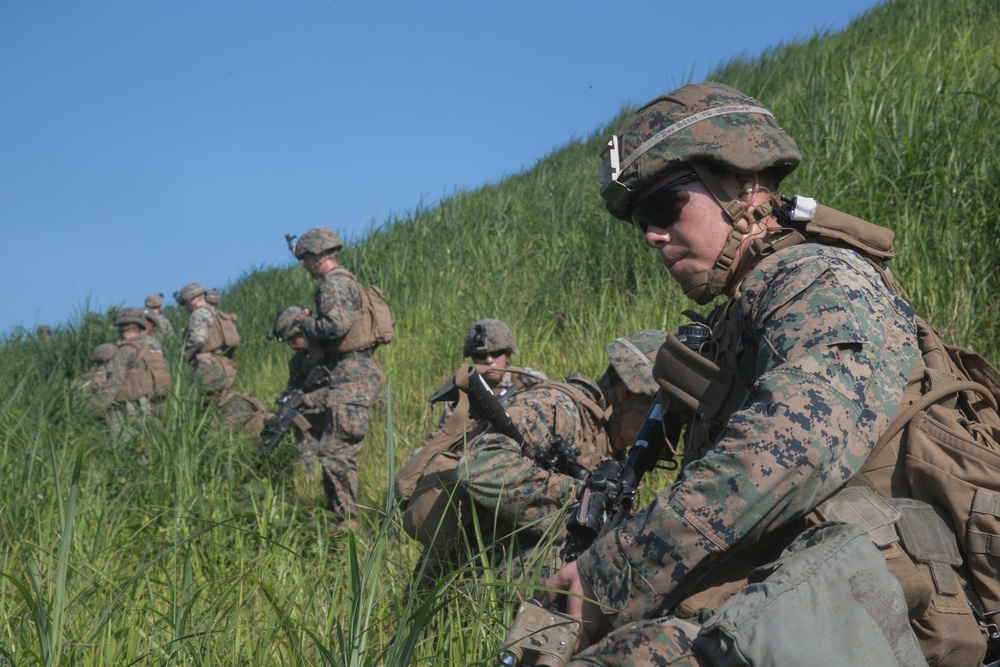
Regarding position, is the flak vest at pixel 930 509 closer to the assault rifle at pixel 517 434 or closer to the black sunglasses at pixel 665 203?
the black sunglasses at pixel 665 203

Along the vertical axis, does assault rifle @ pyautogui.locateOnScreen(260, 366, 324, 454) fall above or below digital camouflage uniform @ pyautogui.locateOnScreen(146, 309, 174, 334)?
below

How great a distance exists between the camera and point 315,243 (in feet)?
25.1

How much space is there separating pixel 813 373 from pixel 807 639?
1.43 ft

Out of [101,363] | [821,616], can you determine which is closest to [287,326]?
[101,363]

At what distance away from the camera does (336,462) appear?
6707 mm

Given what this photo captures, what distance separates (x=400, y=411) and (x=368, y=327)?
0.72 meters

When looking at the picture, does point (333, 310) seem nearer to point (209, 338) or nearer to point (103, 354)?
point (103, 354)

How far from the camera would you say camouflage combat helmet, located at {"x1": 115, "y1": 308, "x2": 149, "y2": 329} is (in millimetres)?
10641

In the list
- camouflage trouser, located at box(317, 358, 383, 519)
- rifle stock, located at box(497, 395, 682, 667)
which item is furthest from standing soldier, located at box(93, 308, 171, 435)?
rifle stock, located at box(497, 395, 682, 667)

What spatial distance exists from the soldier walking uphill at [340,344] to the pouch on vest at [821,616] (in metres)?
5.54

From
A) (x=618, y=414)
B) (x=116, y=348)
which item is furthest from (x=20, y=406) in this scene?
(x=116, y=348)

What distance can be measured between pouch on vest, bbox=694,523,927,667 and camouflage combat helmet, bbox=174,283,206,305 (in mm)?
11711

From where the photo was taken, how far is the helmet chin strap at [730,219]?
6.62 ft

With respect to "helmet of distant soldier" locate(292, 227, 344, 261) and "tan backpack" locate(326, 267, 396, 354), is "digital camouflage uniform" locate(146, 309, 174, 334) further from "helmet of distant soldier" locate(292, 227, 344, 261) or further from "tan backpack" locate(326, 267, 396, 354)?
"tan backpack" locate(326, 267, 396, 354)
